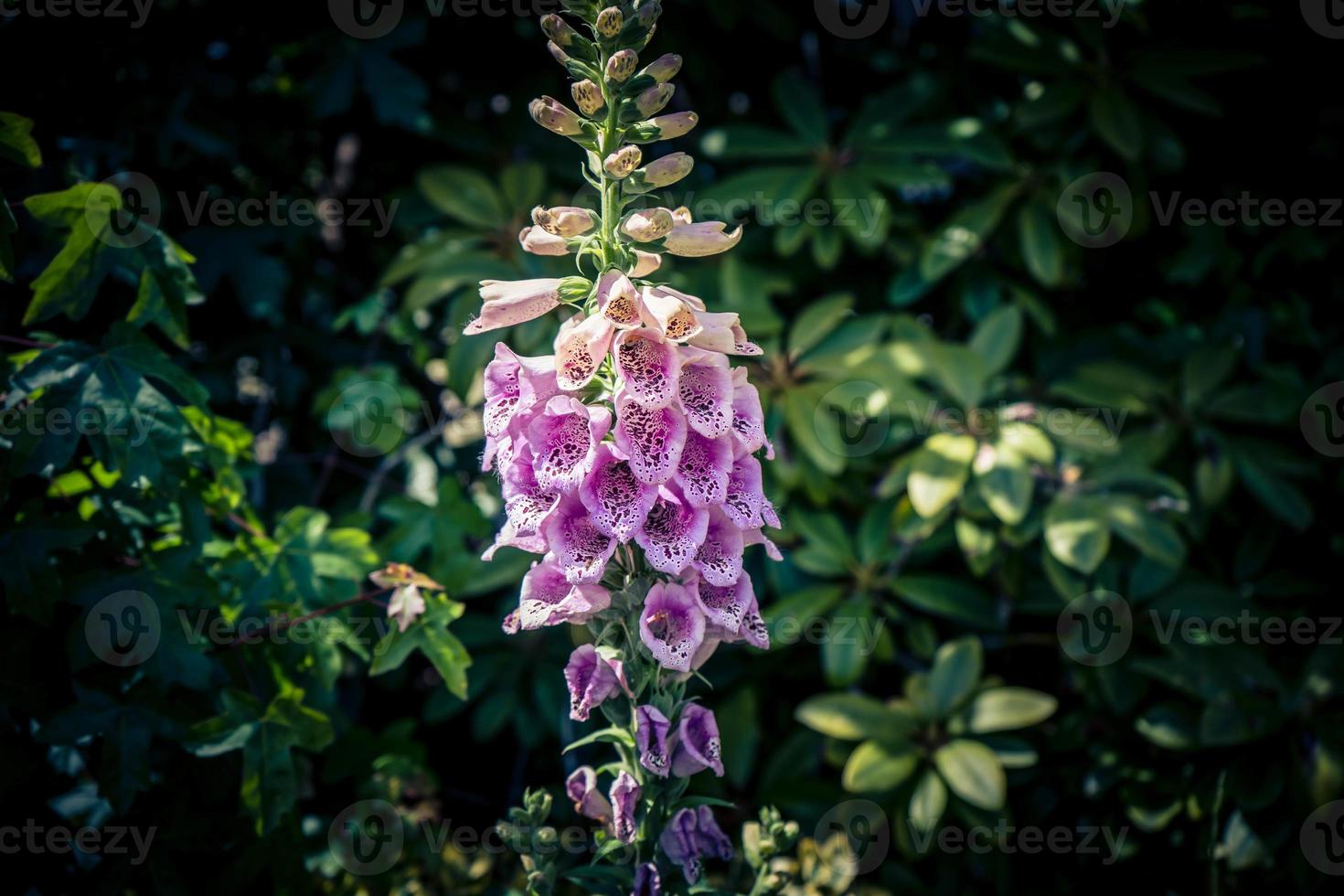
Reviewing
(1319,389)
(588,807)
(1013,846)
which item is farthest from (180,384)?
(1319,389)

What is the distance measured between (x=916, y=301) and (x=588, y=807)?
194cm

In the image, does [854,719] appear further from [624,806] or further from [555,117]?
[555,117]

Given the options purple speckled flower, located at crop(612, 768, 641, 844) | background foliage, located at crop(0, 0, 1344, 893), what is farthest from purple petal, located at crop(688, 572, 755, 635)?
background foliage, located at crop(0, 0, 1344, 893)

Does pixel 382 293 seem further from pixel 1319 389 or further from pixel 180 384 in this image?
pixel 1319 389

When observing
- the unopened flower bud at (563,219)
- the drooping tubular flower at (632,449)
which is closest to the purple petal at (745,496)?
the drooping tubular flower at (632,449)

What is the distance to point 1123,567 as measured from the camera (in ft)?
7.91

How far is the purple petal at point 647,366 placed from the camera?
1.07 metres

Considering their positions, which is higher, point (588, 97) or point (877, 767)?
point (588, 97)

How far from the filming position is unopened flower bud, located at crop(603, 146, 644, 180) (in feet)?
3.67

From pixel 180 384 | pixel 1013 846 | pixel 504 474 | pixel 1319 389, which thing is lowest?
pixel 1013 846

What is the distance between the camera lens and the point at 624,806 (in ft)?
3.88

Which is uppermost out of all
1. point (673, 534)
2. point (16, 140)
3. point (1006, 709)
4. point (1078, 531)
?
point (16, 140)

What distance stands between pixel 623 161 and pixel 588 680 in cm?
62

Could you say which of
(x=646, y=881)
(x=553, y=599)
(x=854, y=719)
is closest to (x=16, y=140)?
(x=553, y=599)
